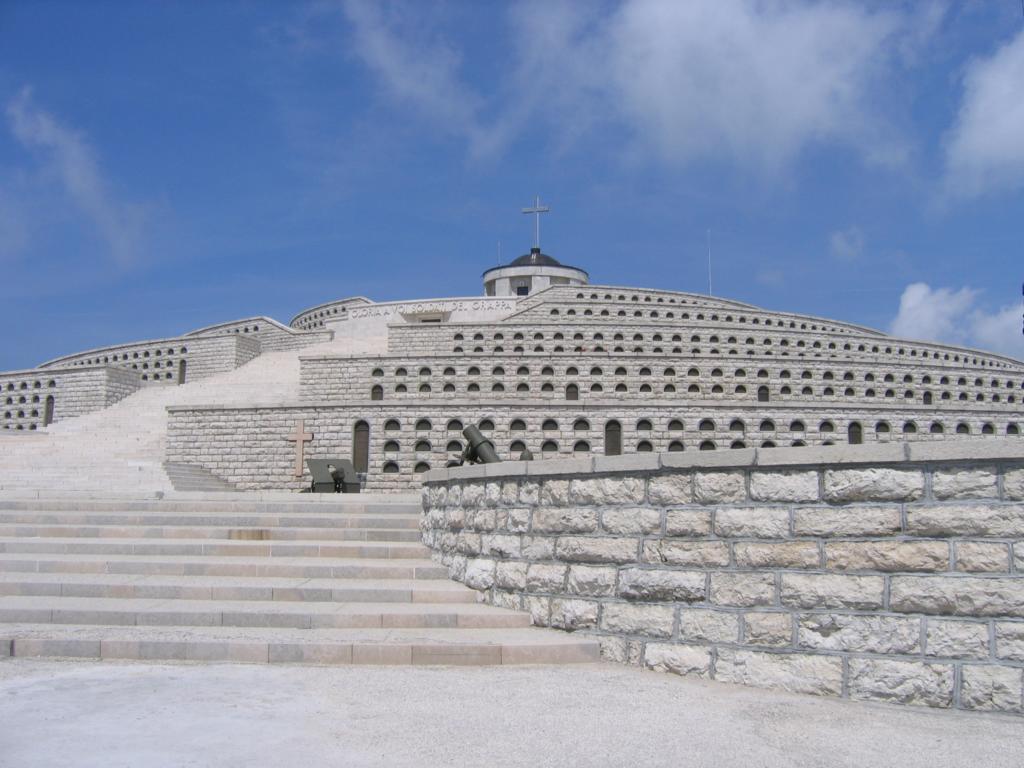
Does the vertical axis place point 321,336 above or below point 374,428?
above

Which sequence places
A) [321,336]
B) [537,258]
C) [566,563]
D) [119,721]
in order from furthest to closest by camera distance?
[537,258] → [321,336] → [566,563] → [119,721]

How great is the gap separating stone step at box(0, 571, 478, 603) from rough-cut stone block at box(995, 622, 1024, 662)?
15.6ft

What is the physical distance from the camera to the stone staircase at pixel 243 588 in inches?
275

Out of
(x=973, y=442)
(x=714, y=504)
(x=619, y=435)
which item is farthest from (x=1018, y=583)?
(x=619, y=435)

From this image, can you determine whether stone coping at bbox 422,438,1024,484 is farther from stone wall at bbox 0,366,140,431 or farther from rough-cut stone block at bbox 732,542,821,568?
stone wall at bbox 0,366,140,431

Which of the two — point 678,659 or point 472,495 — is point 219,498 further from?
point 678,659

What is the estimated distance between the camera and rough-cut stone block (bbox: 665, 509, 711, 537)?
7.07 m

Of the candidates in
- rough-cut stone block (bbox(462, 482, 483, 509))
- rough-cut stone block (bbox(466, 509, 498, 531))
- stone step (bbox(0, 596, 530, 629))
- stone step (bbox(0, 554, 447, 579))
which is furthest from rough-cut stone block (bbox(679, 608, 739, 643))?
stone step (bbox(0, 554, 447, 579))

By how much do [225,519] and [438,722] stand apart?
651 centimetres

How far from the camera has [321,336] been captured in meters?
42.5

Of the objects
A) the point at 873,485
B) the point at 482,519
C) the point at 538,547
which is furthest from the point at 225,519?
the point at 873,485

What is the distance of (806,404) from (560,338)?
1176cm

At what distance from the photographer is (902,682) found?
613cm

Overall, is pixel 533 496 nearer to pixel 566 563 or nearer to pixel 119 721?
pixel 566 563
